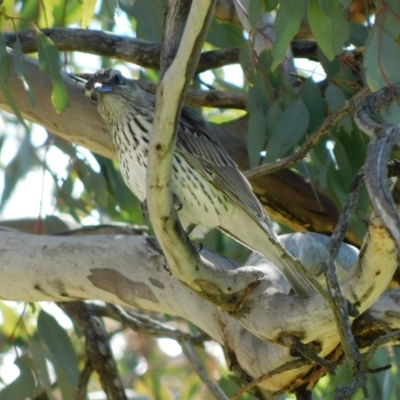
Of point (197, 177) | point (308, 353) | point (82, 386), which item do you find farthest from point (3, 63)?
point (82, 386)

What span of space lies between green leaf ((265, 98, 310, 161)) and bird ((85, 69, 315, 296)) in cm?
18

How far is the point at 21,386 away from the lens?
3.52 metres

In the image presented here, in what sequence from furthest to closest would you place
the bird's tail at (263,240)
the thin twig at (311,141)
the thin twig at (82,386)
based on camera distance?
the thin twig at (82,386)
the bird's tail at (263,240)
the thin twig at (311,141)

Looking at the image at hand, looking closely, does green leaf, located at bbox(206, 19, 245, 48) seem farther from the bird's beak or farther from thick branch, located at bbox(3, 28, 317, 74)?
the bird's beak

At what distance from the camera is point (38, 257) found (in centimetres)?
313

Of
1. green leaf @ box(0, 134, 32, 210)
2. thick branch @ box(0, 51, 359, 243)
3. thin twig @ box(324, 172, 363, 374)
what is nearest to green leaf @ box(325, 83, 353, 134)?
thick branch @ box(0, 51, 359, 243)

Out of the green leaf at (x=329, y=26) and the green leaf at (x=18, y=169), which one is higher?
the green leaf at (x=18, y=169)

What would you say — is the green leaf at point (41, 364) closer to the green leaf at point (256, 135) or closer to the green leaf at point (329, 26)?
the green leaf at point (256, 135)

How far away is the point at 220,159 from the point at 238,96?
0.74m

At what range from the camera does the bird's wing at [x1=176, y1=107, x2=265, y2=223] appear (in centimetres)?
310

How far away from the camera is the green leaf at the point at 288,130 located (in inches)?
130

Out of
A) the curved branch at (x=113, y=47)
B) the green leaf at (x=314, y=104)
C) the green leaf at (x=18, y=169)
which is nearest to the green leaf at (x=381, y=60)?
the green leaf at (x=314, y=104)

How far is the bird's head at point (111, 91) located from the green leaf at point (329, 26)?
0.86 meters

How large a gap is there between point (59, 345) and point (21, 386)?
21 centimetres
